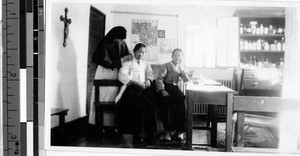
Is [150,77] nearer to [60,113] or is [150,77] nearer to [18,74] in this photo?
[60,113]

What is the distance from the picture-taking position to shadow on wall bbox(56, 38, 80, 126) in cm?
104

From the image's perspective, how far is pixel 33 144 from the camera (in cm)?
88

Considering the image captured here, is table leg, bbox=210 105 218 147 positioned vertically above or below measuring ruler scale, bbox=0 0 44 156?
below

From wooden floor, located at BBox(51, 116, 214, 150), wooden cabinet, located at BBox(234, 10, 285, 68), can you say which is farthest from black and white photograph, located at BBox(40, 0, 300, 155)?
wooden cabinet, located at BBox(234, 10, 285, 68)

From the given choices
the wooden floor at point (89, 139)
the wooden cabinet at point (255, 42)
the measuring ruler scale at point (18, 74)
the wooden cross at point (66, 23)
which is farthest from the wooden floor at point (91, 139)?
the wooden cabinet at point (255, 42)

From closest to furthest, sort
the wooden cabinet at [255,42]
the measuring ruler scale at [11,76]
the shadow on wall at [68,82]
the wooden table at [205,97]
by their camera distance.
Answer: the measuring ruler scale at [11,76]
the shadow on wall at [68,82]
the wooden table at [205,97]
the wooden cabinet at [255,42]

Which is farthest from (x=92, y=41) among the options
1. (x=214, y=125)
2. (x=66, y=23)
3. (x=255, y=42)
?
(x=255, y=42)

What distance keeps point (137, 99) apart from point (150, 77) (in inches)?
4.6

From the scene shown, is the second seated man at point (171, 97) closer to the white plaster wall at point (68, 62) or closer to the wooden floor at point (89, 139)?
the wooden floor at point (89, 139)

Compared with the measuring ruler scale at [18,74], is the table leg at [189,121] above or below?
below

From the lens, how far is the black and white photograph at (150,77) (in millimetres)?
917

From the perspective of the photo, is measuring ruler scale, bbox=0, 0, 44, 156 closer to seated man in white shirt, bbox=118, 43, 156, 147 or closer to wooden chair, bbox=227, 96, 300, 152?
seated man in white shirt, bbox=118, 43, 156, 147

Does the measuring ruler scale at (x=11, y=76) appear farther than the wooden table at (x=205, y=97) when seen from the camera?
No

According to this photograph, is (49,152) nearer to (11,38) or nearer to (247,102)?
(11,38)
